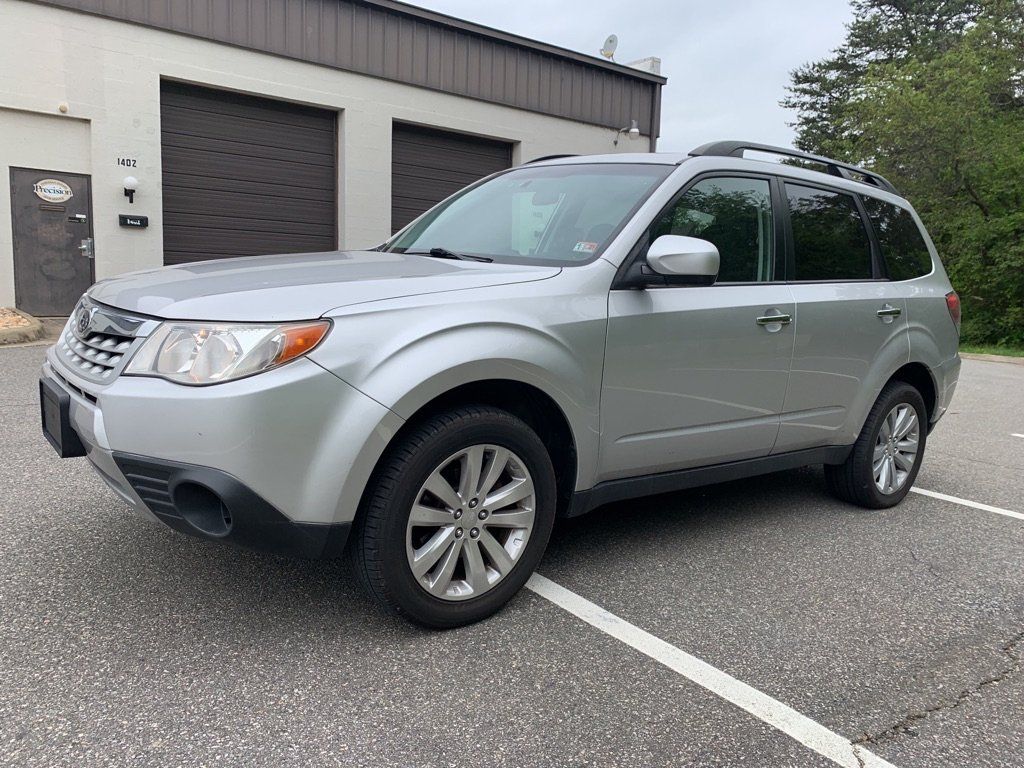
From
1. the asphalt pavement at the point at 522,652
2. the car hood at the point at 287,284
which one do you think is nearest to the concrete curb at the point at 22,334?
the asphalt pavement at the point at 522,652

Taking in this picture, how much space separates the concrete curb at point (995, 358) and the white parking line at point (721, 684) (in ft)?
53.2

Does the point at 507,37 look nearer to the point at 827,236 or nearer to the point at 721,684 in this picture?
the point at 827,236

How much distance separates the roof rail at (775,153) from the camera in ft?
12.3

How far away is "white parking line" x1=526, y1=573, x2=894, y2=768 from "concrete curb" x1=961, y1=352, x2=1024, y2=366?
16.2m

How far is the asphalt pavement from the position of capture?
7.22 ft

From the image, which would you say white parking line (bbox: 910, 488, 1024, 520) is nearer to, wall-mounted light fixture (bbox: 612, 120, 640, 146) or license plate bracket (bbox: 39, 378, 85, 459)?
license plate bracket (bbox: 39, 378, 85, 459)

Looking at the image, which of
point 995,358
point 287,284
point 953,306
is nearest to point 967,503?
point 953,306

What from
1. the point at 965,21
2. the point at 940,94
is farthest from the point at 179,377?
the point at 965,21

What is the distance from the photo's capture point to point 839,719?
7.92 feet

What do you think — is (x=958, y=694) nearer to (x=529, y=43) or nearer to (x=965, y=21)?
(x=529, y=43)

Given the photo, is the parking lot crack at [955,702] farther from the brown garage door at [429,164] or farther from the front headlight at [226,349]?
the brown garage door at [429,164]

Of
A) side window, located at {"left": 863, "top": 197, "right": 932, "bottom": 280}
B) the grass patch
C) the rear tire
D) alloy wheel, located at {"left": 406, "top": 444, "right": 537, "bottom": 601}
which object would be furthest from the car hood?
the grass patch

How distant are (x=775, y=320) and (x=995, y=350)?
65.1ft

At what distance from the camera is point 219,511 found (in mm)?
2449
